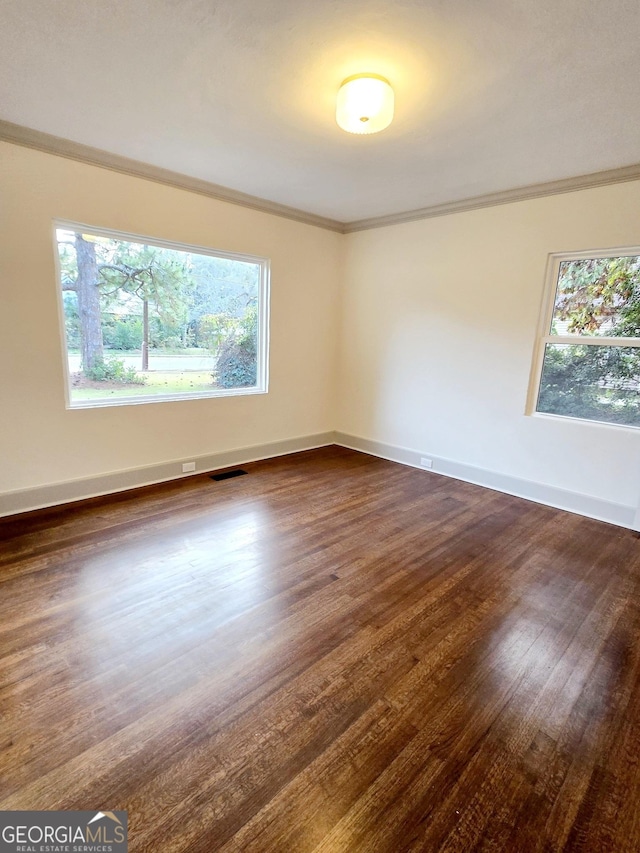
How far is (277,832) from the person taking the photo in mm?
1200

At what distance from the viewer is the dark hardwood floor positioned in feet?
4.14

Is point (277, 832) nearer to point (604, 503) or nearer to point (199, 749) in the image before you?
point (199, 749)

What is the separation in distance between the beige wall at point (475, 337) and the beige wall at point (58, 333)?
0.68m

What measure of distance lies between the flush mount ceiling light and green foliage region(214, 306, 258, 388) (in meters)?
2.45

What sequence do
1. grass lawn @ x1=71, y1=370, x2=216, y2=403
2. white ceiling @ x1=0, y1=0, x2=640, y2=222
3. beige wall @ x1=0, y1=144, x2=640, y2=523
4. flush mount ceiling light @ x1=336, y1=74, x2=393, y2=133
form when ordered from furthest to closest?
grass lawn @ x1=71, y1=370, x2=216, y2=403 < beige wall @ x1=0, y1=144, x2=640, y2=523 < flush mount ceiling light @ x1=336, y1=74, x2=393, y2=133 < white ceiling @ x1=0, y1=0, x2=640, y2=222

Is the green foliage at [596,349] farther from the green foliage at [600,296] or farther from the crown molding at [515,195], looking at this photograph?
Answer: the crown molding at [515,195]

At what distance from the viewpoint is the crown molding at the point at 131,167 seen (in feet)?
8.97

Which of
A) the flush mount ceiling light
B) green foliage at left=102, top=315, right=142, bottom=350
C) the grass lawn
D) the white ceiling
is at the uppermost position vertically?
the white ceiling

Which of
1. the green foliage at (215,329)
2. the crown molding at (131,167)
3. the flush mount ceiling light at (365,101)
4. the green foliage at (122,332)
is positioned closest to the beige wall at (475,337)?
the crown molding at (131,167)

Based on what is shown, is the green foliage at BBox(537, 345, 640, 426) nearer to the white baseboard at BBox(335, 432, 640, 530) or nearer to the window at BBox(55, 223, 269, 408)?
the white baseboard at BBox(335, 432, 640, 530)

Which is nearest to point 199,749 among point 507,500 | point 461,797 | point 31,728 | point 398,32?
point 31,728
